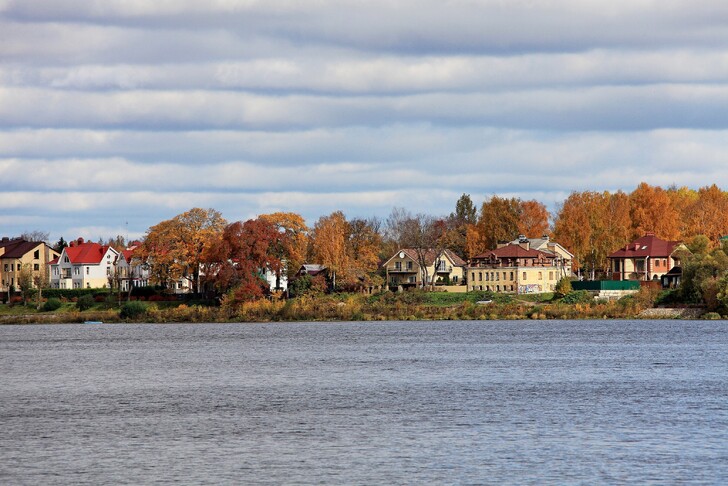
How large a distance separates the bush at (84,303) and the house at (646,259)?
61.3 m

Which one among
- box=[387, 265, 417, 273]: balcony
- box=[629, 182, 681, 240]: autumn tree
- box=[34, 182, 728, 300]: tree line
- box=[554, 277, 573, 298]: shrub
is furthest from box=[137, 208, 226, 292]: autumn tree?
box=[629, 182, 681, 240]: autumn tree

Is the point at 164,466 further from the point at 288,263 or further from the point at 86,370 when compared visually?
the point at 288,263

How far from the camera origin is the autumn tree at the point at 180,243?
119 m

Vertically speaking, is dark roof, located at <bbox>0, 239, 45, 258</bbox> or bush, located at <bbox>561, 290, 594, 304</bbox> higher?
dark roof, located at <bbox>0, 239, 45, 258</bbox>

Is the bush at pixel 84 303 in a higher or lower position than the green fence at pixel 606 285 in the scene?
lower

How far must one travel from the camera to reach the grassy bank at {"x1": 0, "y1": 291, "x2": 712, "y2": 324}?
10975 cm

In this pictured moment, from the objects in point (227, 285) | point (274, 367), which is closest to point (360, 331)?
point (227, 285)

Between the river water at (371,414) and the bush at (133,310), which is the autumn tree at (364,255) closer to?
the bush at (133,310)

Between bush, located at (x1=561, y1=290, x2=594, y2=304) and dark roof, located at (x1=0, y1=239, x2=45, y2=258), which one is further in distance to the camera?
dark roof, located at (x1=0, y1=239, x2=45, y2=258)

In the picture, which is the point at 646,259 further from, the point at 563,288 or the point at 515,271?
the point at 563,288

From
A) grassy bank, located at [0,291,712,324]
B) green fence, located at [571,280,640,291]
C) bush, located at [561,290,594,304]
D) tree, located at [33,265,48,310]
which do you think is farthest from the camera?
tree, located at [33,265,48,310]

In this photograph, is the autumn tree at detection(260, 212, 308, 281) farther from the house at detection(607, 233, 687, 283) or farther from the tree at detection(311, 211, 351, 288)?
the house at detection(607, 233, 687, 283)

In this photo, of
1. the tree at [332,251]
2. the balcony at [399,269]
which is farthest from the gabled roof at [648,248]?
the tree at [332,251]

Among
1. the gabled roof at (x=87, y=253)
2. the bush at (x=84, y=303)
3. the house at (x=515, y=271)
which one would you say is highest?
the gabled roof at (x=87, y=253)
